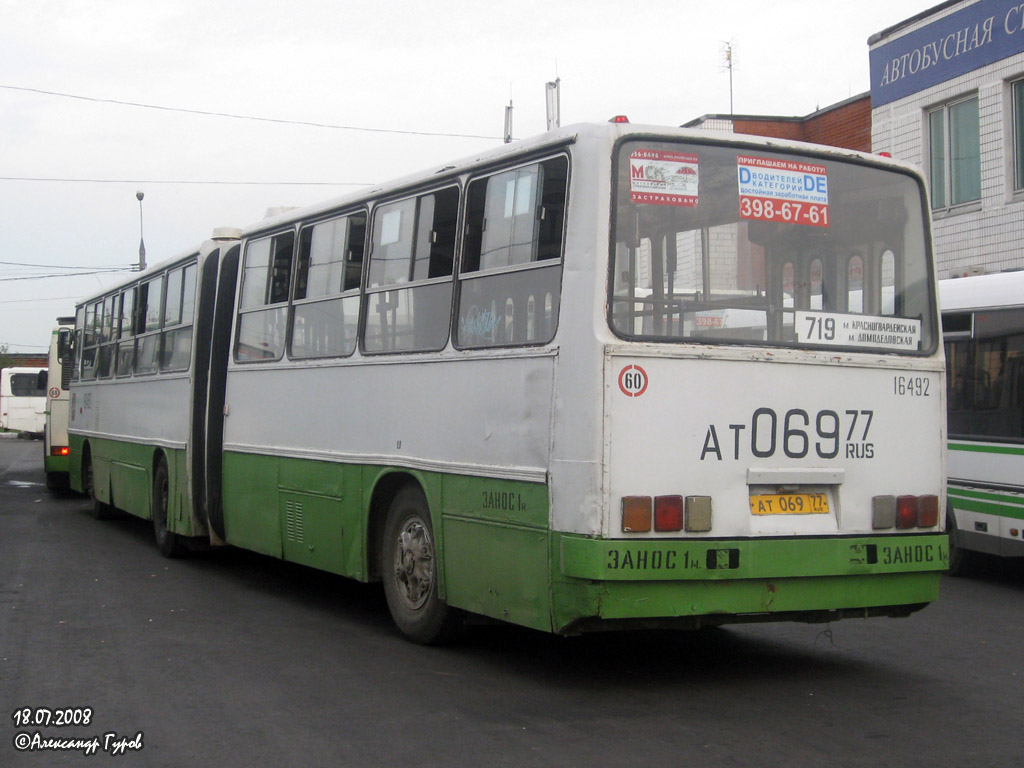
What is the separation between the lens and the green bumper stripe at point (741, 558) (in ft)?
20.8

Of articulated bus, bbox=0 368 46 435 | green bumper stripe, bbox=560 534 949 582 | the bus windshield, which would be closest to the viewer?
green bumper stripe, bbox=560 534 949 582

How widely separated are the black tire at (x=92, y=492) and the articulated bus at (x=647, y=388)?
995 cm

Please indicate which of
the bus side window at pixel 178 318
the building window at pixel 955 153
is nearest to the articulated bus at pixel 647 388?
the bus side window at pixel 178 318

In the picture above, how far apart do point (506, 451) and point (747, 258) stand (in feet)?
5.59

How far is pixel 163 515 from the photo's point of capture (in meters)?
13.3

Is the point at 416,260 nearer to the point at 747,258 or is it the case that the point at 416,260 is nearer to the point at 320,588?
the point at 747,258

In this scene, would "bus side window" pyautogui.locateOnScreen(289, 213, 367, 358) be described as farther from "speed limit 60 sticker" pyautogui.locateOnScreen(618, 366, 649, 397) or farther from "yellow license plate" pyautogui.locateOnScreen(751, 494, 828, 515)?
"yellow license plate" pyautogui.locateOnScreen(751, 494, 828, 515)

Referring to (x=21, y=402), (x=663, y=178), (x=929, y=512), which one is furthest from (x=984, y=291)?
(x=21, y=402)

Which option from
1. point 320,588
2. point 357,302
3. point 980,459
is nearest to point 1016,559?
point 980,459

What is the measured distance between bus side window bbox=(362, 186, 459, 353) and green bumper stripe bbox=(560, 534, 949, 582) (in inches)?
81.1

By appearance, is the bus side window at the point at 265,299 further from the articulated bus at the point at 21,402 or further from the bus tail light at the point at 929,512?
the articulated bus at the point at 21,402

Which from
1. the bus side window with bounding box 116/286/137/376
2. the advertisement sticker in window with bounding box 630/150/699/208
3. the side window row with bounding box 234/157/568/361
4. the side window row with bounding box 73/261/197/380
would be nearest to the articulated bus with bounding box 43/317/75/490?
the side window row with bounding box 73/261/197/380

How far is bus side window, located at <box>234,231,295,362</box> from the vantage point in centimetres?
1047

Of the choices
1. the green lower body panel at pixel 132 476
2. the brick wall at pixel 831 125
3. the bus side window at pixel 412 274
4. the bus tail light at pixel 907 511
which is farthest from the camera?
the brick wall at pixel 831 125
